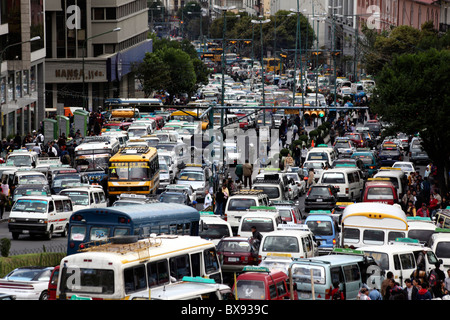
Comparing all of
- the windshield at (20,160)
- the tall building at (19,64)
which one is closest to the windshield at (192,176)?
the windshield at (20,160)

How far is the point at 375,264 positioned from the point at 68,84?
69582 mm

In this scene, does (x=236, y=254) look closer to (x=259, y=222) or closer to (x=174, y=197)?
(x=259, y=222)

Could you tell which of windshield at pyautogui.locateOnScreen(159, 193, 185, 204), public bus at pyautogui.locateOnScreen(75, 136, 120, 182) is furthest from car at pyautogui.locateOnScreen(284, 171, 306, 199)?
windshield at pyautogui.locateOnScreen(159, 193, 185, 204)

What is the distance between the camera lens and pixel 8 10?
204 feet

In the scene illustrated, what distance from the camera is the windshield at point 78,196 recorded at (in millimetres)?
36125

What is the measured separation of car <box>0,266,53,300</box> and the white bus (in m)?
1.84

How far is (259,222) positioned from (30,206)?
28.0ft

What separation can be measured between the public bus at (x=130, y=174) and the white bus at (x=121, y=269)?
2074 cm

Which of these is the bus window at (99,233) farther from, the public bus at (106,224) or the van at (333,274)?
the van at (333,274)

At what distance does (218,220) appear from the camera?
1145 inches

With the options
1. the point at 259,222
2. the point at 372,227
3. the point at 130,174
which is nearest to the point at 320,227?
the point at 259,222

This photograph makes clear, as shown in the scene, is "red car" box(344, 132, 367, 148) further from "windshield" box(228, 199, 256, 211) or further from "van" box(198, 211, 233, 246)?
"van" box(198, 211, 233, 246)

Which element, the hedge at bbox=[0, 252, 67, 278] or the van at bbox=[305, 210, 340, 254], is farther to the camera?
the van at bbox=[305, 210, 340, 254]

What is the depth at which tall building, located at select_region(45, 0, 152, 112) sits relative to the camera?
289 ft
